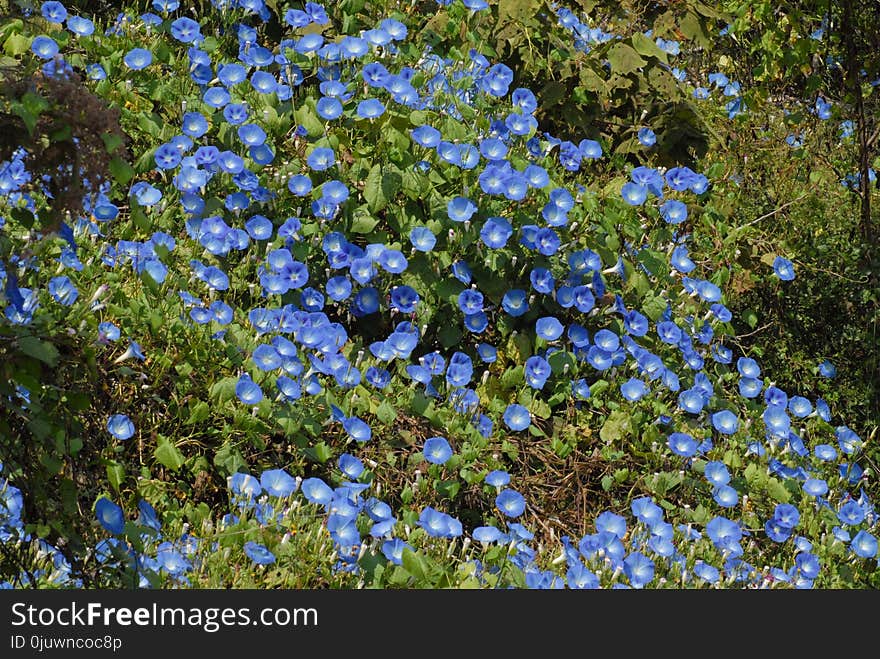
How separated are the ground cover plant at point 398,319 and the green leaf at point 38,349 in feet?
0.08

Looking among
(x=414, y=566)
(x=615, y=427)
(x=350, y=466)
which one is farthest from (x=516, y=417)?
(x=414, y=566)

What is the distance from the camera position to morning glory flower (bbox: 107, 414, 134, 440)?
3109 mm

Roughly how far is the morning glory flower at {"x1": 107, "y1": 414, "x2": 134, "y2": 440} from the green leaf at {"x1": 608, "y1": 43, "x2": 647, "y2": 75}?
103 inches

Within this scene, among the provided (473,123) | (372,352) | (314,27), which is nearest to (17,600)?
(372,352)

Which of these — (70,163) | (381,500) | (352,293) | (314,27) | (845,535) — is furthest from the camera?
(314,27)

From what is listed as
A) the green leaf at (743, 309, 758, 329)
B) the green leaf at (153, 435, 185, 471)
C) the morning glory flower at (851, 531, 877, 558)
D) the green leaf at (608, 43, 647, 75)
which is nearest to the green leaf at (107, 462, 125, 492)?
the green leaf at (153, 435, 185, 471)

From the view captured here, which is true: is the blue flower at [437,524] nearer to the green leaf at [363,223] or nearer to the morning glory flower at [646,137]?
the green leaf at [363,223]

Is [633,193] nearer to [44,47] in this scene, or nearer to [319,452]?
[319,452]

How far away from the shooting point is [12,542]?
8.74 ft

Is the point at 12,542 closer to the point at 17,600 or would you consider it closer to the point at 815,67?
the point at 17,600

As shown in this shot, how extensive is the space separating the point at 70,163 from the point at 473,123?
2.07 metres

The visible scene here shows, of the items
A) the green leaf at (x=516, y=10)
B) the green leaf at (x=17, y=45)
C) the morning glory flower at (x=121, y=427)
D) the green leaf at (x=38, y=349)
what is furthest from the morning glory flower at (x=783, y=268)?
the green leaf at (x=38, y=349)

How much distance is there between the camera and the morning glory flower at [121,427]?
311 cm

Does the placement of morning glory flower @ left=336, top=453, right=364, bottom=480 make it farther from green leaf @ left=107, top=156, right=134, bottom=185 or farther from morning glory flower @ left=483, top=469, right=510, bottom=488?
green leaf @ left=107, top=156, right=134, bottom=185
